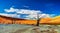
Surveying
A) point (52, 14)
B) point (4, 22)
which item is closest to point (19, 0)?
point (4, 22)

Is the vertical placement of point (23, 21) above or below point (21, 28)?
above

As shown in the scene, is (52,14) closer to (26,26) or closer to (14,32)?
(26,26)

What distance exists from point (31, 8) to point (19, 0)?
0.26 metres

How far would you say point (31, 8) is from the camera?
83.4 inches

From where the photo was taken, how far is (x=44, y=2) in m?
2.15

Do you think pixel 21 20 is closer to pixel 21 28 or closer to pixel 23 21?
pixel 23 21

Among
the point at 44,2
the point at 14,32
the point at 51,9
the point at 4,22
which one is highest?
the point at 44,2

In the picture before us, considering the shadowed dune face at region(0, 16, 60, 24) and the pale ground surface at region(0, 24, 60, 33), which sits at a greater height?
the shadowed dune face at region(0, 16, 60, 24)

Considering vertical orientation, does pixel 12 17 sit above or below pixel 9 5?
below

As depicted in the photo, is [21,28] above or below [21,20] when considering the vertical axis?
below

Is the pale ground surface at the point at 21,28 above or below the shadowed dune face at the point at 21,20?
below

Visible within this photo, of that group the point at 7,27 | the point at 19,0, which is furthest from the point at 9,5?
the point at 7,27

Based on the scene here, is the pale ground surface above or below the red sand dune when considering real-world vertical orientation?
below

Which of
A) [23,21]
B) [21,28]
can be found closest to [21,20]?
[23,21]
